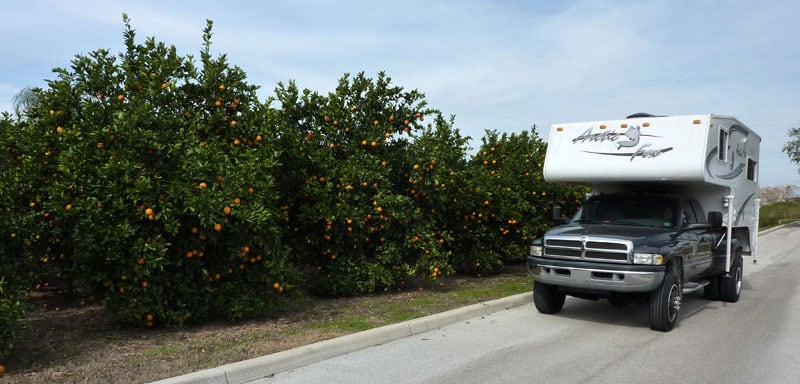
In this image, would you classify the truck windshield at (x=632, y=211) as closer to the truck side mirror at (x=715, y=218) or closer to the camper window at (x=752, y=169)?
the truck side mirror at (x=715, y=218)

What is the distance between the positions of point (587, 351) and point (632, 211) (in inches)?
121

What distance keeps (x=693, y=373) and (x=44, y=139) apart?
743cm

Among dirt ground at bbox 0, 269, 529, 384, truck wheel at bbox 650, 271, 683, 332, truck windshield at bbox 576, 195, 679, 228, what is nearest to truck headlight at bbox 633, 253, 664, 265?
truck wheel at bbox 650, 271, 683, 332

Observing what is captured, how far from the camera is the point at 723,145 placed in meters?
9.42

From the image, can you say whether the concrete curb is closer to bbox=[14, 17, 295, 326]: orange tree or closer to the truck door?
bbox=[14, 17, 295, 326]: orange tree

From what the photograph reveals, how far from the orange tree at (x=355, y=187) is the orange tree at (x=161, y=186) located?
1.09 metres

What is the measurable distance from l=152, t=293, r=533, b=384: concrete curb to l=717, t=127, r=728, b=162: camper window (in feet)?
14.1

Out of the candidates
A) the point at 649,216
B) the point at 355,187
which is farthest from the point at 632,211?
the point at 355,187

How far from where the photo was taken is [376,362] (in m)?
6.10

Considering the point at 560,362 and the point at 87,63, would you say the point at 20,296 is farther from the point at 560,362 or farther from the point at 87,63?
the point at 560,362

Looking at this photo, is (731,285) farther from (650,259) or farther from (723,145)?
(650,259)

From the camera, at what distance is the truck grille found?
7.50 meters

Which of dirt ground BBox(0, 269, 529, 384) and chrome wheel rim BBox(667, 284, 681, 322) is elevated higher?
chrome wheel rim BBox(667, 284, 681, 322)

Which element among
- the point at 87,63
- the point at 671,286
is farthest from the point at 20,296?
the point at 671,286
